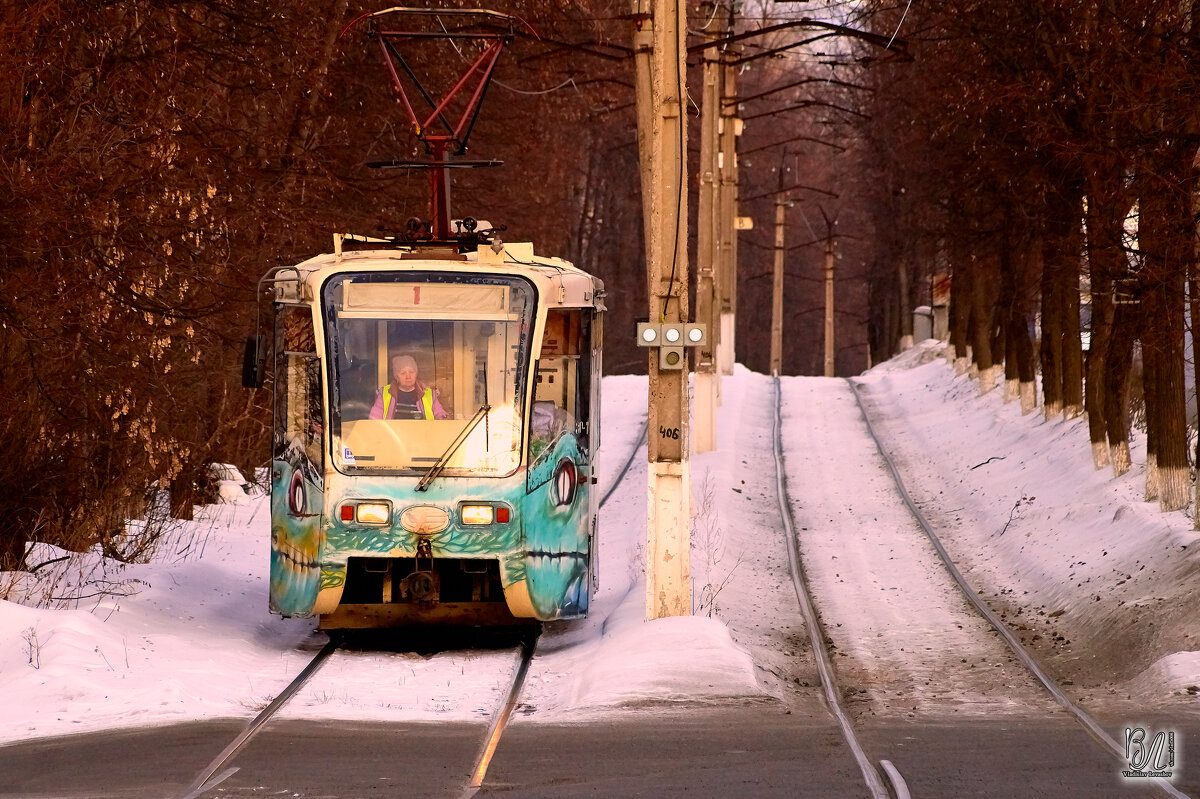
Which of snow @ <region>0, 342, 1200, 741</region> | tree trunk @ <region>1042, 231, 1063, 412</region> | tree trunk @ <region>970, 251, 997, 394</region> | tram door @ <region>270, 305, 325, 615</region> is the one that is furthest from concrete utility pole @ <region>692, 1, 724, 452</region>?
tram door @ <region>270, 305, 325, 615</region>

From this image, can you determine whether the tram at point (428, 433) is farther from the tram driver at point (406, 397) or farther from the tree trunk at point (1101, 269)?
the tree trunk at point (1101, 269)

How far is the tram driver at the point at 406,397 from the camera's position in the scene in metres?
13.4

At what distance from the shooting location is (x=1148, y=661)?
44.8ft

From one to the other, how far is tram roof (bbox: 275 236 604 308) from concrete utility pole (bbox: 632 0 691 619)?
0.65 metres

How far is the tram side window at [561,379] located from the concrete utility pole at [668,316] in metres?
0.57

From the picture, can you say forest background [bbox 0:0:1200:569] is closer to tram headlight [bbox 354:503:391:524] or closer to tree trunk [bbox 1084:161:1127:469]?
tree trunk [bbox 1084:161:1127:469]

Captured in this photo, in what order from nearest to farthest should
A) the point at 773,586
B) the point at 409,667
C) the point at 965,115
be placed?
the point at 409,667
the point at 773,586
the point at 965,115

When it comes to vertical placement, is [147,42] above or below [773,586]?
above

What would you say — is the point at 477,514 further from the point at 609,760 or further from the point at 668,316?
the point at 609,760

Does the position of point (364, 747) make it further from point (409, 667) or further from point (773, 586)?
point (773, 586)

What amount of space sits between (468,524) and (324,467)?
3.76 ft

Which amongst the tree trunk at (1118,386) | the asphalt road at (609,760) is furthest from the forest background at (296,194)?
the asphalt road at (609,760)

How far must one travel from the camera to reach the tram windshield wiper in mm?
13148

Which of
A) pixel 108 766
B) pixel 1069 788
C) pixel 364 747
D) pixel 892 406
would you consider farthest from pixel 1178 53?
pixel 892 406
